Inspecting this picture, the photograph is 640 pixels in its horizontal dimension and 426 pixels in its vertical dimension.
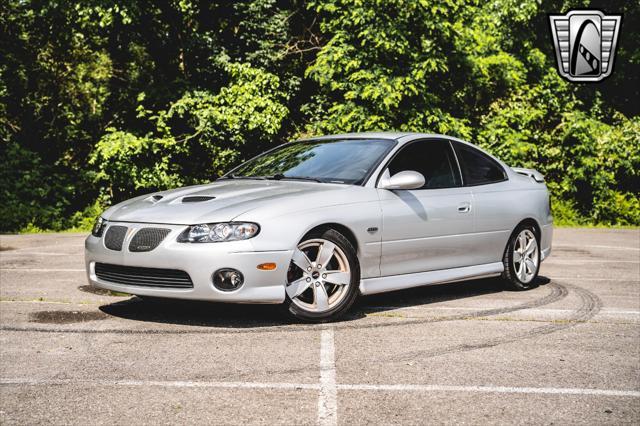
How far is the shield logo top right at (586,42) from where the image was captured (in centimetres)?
2192

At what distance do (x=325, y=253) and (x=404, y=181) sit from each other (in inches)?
39.6

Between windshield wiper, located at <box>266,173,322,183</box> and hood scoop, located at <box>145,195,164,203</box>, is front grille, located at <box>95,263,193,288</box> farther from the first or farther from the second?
windshield wiper, located at <box>266,173,322,183</box>

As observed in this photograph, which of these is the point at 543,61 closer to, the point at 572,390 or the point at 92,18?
the point at 92,18

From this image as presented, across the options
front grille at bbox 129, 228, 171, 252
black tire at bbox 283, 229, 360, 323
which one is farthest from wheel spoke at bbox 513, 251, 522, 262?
front grille at bbox 129, 228, 171, 252

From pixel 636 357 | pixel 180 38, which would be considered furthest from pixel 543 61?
pixel 636 357

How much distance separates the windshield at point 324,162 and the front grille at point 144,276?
5.27 feet

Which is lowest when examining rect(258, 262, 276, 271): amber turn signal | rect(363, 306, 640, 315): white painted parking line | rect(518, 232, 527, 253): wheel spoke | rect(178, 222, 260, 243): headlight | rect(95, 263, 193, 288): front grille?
rect(363, 306, 640, 315): white painted parking line

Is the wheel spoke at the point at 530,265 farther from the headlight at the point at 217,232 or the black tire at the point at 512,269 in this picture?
the headlight at the point at 217,232

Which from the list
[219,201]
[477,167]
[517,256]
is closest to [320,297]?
[219,201]

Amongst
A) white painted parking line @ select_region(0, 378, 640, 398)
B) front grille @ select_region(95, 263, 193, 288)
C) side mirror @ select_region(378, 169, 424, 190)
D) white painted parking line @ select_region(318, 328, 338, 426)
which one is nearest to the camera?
white painted parking line @ select_region(318, 328, 338, 426)

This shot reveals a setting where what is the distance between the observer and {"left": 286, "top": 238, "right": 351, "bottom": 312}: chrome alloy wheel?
6.41 meters

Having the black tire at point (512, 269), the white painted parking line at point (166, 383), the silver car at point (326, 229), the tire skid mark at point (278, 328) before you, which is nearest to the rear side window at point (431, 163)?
the silver car at point (326, 229)

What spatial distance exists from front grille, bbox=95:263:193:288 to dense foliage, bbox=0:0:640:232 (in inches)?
474

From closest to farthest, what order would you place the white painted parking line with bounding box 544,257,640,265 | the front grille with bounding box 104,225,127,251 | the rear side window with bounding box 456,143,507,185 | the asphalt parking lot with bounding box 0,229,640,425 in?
the asphalt parking lot with bounding box 0,229,640,425 → the front grille with bounding box 104,225,127,251 → the rear side window with bounding box 456,143,507,185 → the white painted parking line with bounding box 544,257,640,265
